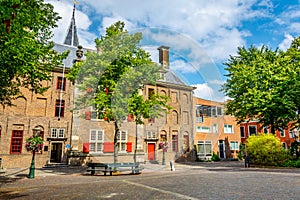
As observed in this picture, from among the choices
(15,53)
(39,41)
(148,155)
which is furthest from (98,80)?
(148,155)

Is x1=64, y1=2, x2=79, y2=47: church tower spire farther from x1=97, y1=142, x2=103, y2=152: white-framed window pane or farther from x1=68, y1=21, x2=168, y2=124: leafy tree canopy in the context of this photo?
x1=68, y1=21, x2=168, y2=124: leafy tree canopy

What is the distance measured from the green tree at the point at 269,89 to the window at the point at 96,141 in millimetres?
13783

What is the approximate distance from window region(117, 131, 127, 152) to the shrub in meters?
13.1

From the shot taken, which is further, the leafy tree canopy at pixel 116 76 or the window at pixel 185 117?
the window at pixel 185 117

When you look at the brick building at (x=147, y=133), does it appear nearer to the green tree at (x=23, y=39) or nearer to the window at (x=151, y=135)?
the window at (x=151, y=135)

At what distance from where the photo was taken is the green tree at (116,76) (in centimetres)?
1451

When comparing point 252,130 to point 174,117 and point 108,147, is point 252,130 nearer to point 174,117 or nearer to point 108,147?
point 174,117

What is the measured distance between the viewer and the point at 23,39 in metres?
9.63

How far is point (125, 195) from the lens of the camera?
26.3ft

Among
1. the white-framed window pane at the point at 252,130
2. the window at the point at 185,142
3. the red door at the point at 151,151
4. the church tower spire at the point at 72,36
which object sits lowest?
the red door at the point at 151,151

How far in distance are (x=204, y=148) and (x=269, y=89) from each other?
14274 millimetres

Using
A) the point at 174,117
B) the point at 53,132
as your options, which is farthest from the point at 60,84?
the point at 174,117

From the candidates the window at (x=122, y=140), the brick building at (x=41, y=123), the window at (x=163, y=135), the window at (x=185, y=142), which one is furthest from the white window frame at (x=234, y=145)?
the brick building at (x=41, y=123)

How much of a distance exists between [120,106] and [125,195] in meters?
7.04
